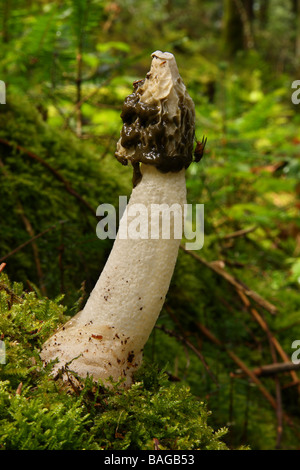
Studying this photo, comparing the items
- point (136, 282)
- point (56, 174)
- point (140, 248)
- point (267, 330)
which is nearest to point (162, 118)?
point (140, 248)

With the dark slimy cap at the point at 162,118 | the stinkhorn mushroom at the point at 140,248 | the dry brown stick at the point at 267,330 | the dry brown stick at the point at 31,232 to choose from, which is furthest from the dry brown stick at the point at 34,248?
the dry brown stick at the point at 267,330

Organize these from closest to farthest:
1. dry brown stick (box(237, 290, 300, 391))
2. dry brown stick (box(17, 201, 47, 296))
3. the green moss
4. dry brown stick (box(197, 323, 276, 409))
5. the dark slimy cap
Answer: the green moss < the dark slimy cap < dry brown stick (box(17, 201, 47, 296)) < dry brown stick (box(197, 323, 276, 409)) < dry brown stick (box(237, 290, 300, 391))

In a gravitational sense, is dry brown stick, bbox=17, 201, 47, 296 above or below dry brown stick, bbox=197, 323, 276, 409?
above

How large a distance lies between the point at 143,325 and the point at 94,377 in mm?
386

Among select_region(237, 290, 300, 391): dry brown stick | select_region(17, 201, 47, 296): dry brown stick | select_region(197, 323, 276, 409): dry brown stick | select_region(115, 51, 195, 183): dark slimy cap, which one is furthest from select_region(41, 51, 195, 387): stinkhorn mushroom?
select_region(237, 290, 300, 391): dry brown stick

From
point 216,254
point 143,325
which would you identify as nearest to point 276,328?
point 216,254

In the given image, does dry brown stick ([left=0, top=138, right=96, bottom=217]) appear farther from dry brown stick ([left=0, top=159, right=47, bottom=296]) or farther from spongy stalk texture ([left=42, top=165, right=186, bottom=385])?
spongy stalk texture ([left=42, top=165, right=186, bottom=385])

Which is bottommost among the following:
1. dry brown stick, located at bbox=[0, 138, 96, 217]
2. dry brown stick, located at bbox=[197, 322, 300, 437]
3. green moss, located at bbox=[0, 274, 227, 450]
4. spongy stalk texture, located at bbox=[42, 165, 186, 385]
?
dry brown stick, located at bbox=[197, 322, 300, 437]

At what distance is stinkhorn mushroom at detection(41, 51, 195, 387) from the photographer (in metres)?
2.09

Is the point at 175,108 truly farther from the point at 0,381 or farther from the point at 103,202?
the point at 103,202

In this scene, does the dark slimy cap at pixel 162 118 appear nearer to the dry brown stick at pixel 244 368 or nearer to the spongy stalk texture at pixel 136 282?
the spongy stalk texture at pixel 136 282

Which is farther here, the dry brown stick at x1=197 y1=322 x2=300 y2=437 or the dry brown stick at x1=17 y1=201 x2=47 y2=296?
the dry brown stick at x1=197 y1=322 x2=300 y2=437

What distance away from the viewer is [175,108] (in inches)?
82.2

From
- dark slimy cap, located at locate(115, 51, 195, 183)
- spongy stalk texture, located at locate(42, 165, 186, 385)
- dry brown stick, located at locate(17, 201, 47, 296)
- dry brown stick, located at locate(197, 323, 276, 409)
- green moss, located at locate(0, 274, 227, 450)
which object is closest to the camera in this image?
green moss, located at locate(0, 274, 227, 450)
